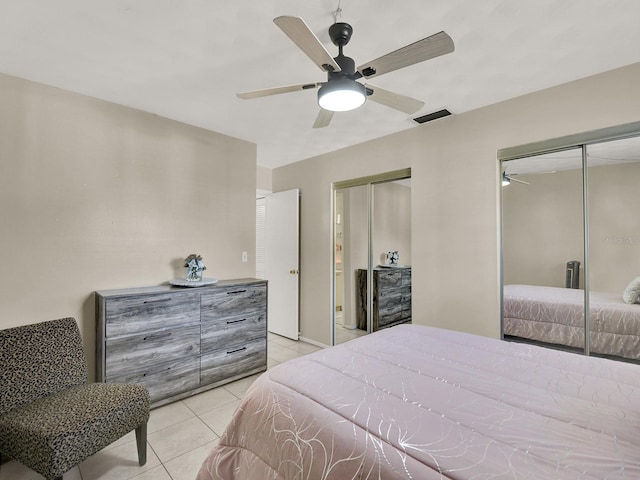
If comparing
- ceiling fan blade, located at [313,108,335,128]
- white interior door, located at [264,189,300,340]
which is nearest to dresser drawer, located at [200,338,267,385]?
white interior door, located at [264,189,300,340]

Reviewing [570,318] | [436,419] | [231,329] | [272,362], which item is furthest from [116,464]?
[570,318]

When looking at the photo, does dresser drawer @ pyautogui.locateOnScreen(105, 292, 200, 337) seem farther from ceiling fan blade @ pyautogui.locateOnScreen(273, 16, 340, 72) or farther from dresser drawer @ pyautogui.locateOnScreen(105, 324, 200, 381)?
ceiling fan blade @ pyautogui.locateOnScreen(273, 16, 340, 72)

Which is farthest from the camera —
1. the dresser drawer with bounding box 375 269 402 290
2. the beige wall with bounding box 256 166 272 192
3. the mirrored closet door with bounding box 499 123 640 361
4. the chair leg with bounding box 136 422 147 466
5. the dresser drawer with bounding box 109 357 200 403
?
the beige wall with bounding box 256 166 272 192

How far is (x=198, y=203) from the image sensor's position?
10.7ft

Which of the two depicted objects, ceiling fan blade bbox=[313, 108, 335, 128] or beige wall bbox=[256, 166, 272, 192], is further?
beige wall bbox=[256, 166, 272, 192]

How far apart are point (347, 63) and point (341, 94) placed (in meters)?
0.16

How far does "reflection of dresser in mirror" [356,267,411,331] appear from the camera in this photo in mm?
3326

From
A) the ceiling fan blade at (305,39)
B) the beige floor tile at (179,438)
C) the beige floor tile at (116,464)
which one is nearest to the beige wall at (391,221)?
the ceiling fan blade at (305,39)

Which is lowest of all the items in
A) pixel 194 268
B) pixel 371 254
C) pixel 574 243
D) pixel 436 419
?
pixel 436 419

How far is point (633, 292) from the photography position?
216cm

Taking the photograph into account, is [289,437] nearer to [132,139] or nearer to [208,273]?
[208,273]

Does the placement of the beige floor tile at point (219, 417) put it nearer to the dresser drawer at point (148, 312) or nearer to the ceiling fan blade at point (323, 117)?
the dresser drawer at point (148, 312)

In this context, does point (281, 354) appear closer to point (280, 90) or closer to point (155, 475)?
point (155, 475)

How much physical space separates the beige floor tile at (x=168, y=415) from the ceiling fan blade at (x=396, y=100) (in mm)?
2708
